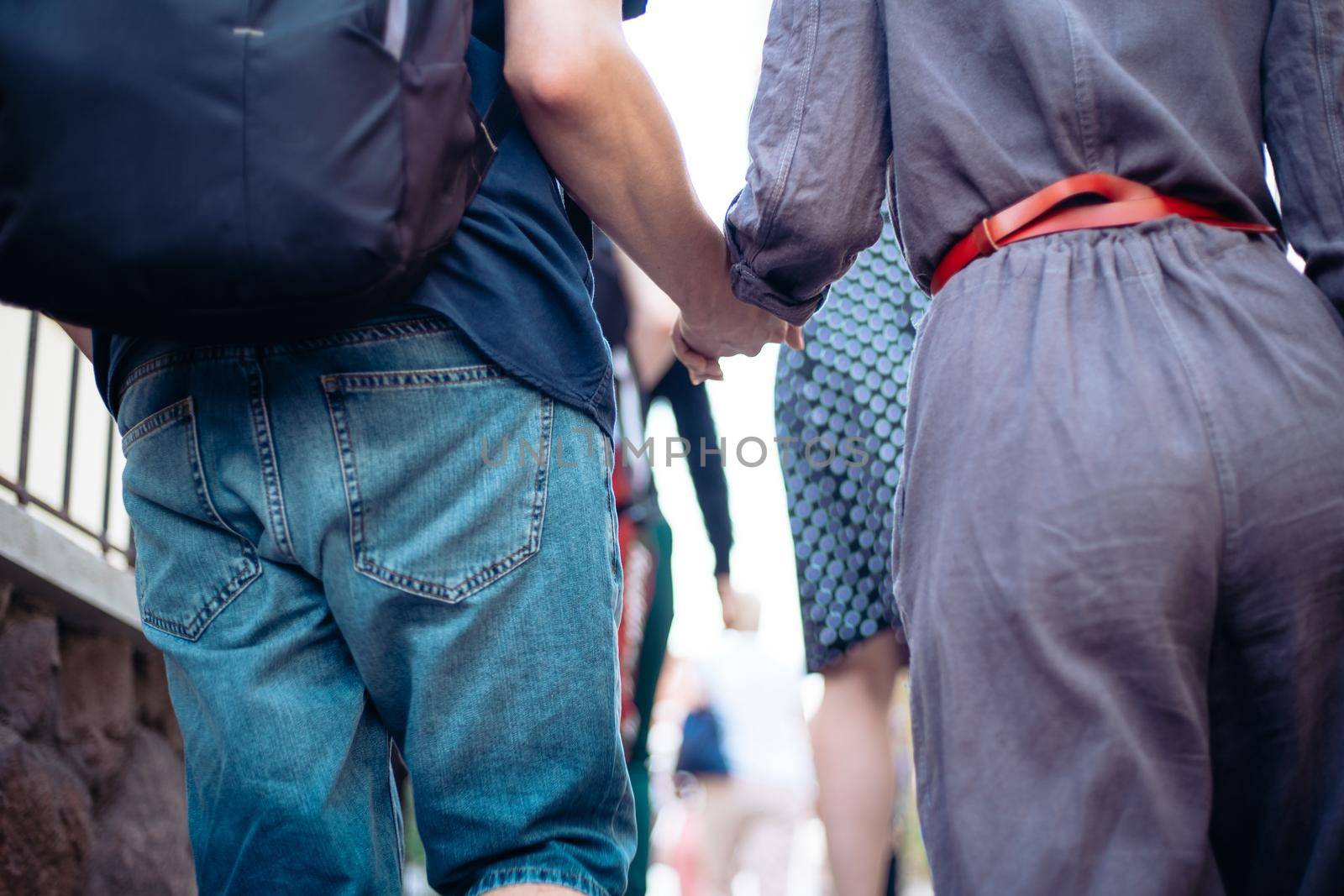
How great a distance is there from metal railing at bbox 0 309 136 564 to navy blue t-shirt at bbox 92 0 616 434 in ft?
3.57

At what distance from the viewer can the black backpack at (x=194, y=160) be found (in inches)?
42.4

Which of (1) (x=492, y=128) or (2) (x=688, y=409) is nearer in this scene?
(1) (x=492, y=128)

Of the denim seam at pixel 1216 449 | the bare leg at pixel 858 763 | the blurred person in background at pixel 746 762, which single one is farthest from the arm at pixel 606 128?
the blurred person in background at pixel 746 762

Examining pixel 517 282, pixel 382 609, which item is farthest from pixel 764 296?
pixel 382 609

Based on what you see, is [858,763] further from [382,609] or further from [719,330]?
[382,609]

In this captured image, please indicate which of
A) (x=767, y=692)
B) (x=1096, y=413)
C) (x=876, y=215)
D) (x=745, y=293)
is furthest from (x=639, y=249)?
(x=767, y=692)

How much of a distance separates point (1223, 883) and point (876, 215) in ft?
2.65

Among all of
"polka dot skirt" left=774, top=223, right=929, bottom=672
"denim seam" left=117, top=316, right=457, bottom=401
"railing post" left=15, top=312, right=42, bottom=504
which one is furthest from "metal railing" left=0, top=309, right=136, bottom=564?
"polka dot skirt" left=774, top=223, right=929, bottom=672

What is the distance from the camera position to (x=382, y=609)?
1212mm

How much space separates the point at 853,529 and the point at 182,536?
140cm

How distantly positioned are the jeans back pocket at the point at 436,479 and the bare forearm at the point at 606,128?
29 cm

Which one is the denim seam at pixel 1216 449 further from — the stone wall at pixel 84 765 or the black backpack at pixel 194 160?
the stone wall at pixel 84 765

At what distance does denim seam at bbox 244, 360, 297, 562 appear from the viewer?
1.23 metres

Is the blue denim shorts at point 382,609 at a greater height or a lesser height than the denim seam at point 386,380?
lesser
